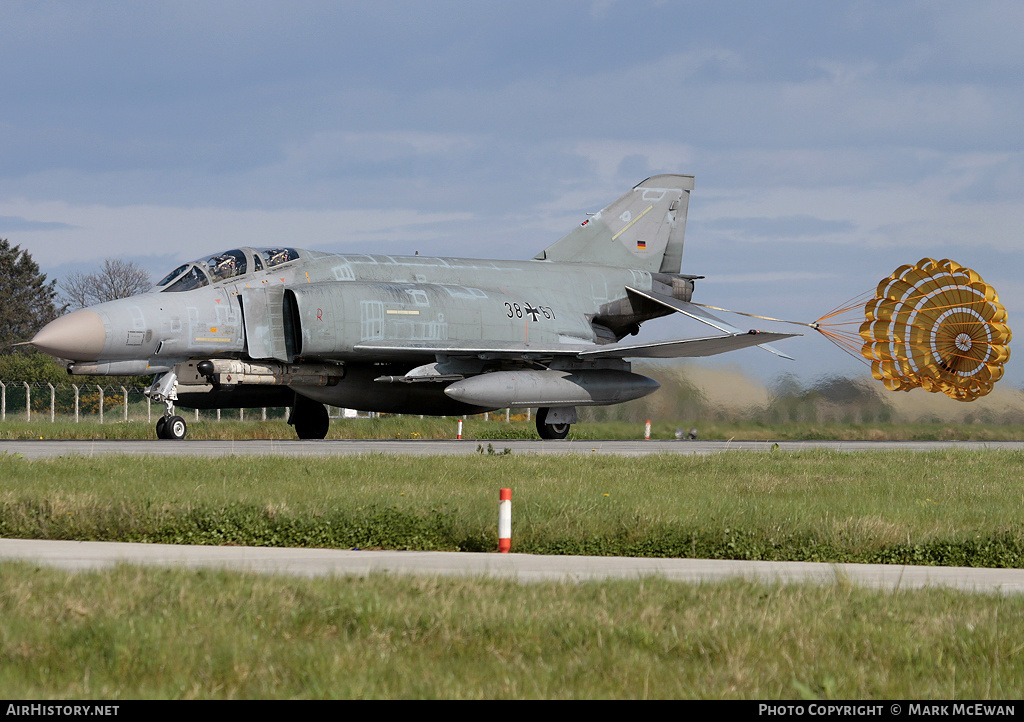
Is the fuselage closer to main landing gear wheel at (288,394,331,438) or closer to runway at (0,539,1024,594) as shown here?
main landing gear wheel at (288,394,331,438)

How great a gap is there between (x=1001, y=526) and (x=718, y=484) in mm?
4194

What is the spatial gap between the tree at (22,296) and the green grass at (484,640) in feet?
239

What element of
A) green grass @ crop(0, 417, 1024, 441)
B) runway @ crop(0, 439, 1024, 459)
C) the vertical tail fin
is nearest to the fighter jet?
the vertical tail fin

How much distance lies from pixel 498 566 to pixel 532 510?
2.43m

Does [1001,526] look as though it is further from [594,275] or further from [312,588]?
[594,275]

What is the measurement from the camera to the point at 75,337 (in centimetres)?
2084

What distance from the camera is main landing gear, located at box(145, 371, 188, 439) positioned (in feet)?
74.1

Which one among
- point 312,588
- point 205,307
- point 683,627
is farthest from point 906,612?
point 205,307

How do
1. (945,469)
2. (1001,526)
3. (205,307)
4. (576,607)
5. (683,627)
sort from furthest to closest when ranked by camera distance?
(205,307)
(945,469)
(1001,526)
(576,607)
(683,627)

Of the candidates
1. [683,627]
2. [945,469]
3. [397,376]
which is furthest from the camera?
[397,376]

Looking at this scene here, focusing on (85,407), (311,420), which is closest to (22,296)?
(85,407)

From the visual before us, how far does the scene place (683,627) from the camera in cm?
623

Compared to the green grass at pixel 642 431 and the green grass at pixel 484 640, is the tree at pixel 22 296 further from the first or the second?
the green grass at pixel 484 640

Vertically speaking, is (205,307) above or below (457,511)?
above
